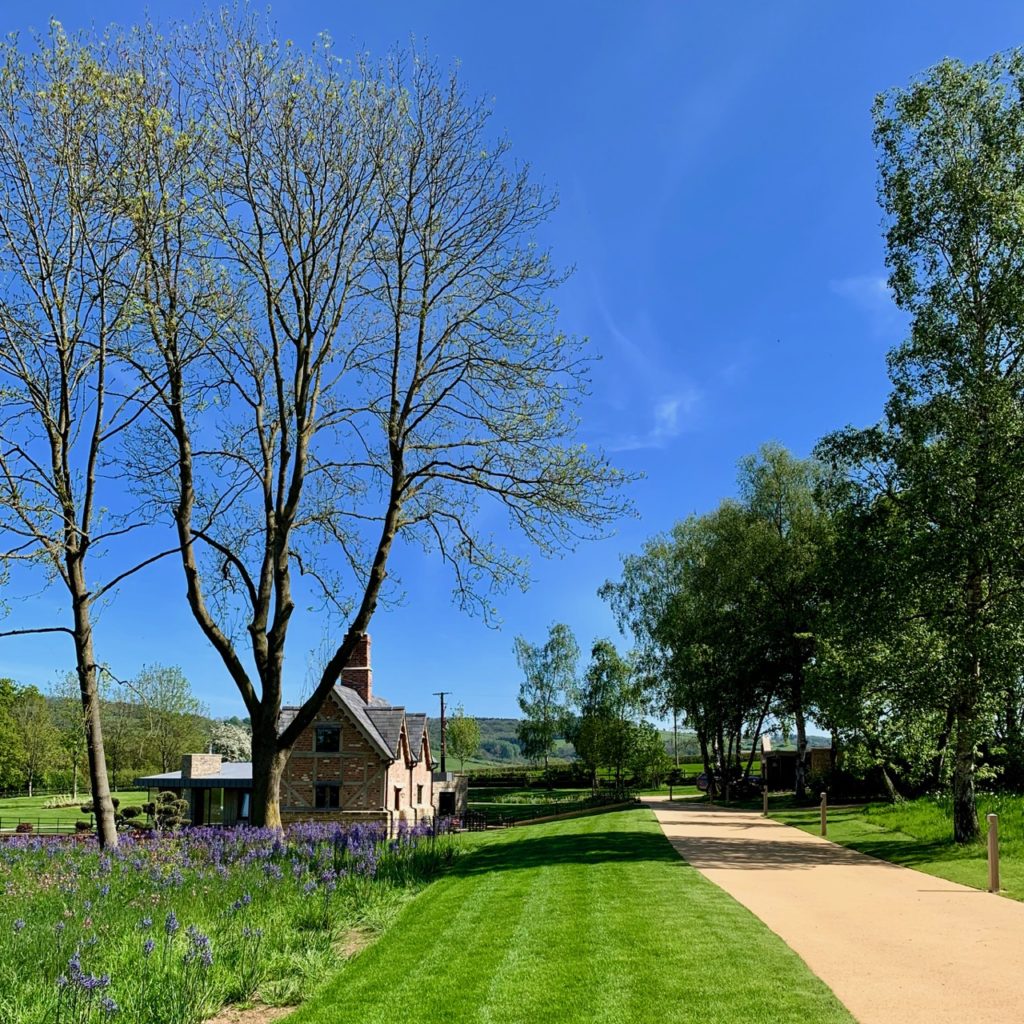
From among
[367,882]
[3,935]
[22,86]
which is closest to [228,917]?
[3,935]

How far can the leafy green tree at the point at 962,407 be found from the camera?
1587cm

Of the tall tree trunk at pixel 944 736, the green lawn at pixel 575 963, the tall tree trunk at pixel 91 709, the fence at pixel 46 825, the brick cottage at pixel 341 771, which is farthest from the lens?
Answer: the fence at pixel 46 825

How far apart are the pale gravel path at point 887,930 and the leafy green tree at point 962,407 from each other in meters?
4.27

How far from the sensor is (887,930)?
29.4 feet

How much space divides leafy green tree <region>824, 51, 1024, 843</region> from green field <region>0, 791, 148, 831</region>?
33.7 m

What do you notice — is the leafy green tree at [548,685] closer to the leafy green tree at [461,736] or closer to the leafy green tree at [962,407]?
the leafy green tree at [461,736]

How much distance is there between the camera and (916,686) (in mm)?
16547

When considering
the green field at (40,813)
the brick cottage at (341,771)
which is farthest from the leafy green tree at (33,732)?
the brick cottage at (341,771)

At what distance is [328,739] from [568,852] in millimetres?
20300

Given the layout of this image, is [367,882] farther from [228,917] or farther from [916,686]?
[916,686]

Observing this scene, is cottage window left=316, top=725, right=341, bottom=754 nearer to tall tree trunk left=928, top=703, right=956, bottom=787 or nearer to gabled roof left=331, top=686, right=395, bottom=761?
gabled roof left=331, top=686, right=395, bottom=761

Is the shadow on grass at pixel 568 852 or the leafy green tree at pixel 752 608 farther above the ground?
the leafy green tree at pixel 752 608

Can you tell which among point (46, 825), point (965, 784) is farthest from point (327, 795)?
point (965, 784)

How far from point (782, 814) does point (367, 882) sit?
22.1 meters
